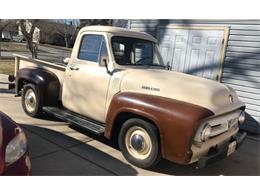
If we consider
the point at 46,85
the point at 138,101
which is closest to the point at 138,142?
the point at 138,101

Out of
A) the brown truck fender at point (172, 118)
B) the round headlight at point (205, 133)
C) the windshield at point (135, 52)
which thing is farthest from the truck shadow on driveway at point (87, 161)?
the windshield at point (135, 52)

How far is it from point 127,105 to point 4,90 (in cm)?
643

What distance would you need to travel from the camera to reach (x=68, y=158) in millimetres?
4664

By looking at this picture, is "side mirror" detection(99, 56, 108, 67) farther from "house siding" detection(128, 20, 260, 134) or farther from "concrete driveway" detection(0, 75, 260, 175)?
"house siding" detection(128, 20, 260, 134)

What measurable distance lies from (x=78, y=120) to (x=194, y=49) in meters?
4.33

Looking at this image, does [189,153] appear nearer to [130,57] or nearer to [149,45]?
[130,57]

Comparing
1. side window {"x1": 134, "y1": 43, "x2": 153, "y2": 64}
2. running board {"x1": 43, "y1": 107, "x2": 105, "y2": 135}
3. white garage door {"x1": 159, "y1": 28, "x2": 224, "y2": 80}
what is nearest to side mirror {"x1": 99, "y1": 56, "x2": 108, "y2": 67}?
side window {"x1": 134, "y1": 43, "x2": 153, "y2": 64}

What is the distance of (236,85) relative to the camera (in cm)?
763

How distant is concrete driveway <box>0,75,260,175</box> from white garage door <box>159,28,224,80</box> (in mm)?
2485

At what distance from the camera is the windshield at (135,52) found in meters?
5.30

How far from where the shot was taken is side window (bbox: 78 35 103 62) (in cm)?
541

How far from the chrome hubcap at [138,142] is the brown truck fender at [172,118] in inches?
10.2

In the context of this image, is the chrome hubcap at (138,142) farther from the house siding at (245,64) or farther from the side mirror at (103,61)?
the house siding at (245,64)

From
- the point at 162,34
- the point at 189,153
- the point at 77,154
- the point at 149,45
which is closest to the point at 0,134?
the point at 77,154
